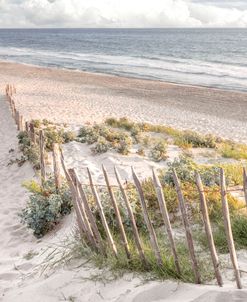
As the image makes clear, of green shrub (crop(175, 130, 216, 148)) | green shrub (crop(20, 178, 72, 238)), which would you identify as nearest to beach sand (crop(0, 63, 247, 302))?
green shrub (crop(20, 178, 72, 238))

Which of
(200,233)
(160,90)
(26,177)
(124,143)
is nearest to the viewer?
(200,233)

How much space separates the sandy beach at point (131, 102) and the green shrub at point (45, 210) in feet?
32.0

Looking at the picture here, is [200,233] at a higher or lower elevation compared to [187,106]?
higher

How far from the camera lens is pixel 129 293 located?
15.0 ft

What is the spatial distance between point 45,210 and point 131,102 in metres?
18.1

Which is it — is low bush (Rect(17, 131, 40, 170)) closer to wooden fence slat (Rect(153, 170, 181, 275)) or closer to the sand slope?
the sand slope

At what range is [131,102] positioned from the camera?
24750 mm

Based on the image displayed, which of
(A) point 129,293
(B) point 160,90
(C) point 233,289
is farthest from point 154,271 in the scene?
(B) point 160,90

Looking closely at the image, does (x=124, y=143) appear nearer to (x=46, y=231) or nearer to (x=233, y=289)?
(x=46, y=231)

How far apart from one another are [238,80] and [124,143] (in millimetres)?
26550

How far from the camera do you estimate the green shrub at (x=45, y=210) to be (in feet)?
23.2

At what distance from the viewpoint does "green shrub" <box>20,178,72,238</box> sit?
7074mm

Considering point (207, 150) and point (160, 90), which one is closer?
point (207, 150)

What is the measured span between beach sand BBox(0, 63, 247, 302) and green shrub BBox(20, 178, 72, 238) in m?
0.20
